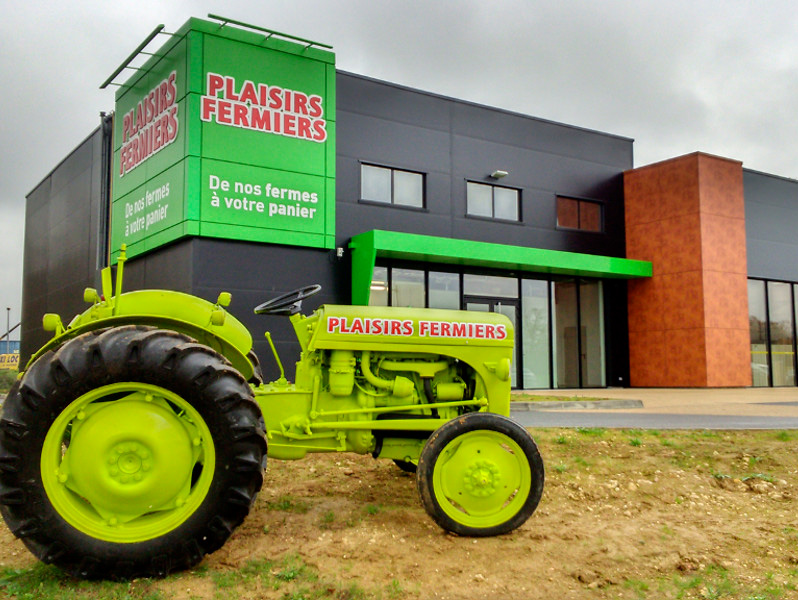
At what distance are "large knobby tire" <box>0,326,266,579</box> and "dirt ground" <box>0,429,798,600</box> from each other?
12.1 inches

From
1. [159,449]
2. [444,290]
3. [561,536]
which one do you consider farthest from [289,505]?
[444,290]

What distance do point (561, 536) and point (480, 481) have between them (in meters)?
0.63

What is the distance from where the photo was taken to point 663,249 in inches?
846

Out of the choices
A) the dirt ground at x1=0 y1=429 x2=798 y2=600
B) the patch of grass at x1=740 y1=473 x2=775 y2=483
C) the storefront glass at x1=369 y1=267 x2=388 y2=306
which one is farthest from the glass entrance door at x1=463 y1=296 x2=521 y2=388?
the patch of grass at x1=740 y1=473 x2=775 y2=483

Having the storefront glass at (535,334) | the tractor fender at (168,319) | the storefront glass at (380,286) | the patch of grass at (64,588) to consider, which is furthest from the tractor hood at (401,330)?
the storefront glass at (535,334)

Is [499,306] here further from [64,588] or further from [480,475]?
[64,588]

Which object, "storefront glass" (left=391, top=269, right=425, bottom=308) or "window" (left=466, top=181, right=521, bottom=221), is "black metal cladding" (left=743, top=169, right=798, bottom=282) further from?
"storefront glass" (left=391, top=269, right=425, bottom=308)

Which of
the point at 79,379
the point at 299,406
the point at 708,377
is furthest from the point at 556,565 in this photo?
the point at 708,377

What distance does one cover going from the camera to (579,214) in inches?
851

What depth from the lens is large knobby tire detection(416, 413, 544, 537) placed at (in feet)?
14.7

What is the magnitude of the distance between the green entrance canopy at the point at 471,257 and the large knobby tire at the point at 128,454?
40.3ft

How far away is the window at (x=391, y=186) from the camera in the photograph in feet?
58.4

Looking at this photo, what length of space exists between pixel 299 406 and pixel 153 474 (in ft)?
4.00

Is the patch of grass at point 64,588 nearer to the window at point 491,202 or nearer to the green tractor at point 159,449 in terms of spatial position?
the green tractor at point 159,449
